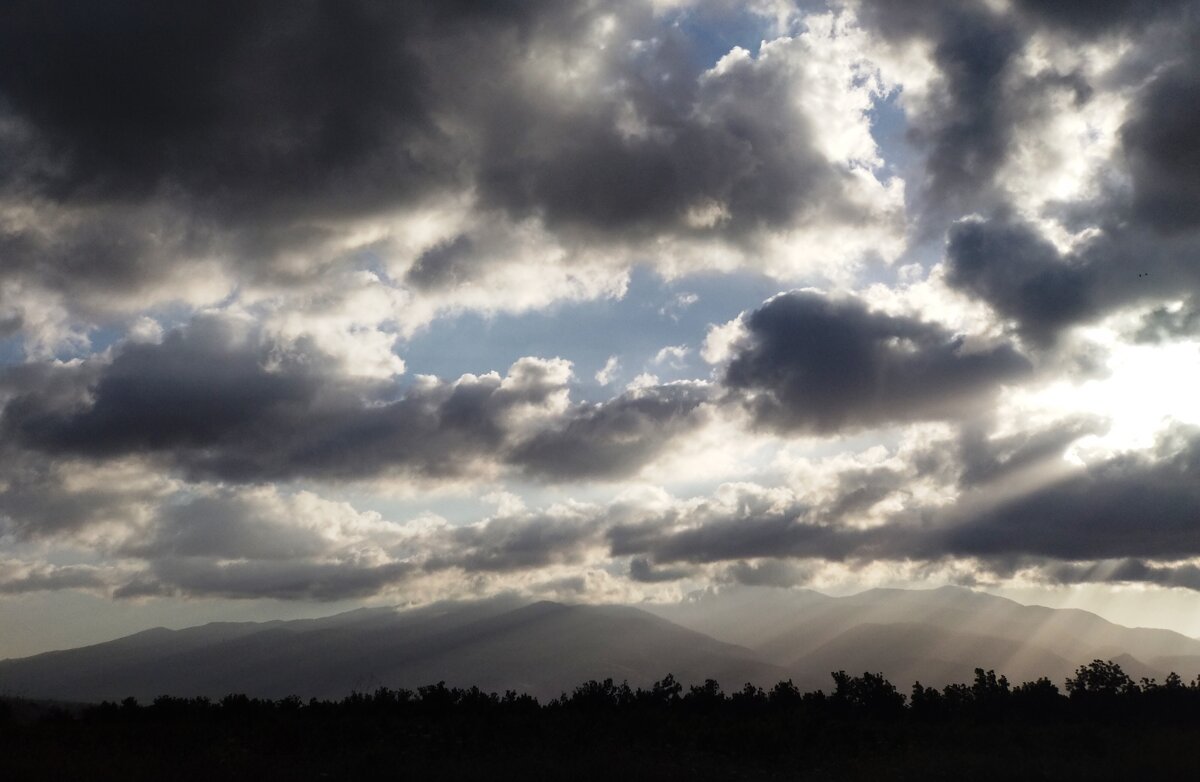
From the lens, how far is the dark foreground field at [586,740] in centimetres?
2353

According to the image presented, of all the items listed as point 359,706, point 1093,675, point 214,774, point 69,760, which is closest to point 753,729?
point 359,706

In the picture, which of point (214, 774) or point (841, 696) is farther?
point (841, 696)

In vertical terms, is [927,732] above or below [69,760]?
below

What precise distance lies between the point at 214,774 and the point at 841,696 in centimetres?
3785

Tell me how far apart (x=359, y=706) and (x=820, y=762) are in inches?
795

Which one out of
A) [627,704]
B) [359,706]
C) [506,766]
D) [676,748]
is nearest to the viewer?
[506,766]

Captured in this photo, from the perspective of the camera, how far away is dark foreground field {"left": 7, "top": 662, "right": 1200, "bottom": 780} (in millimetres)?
23531

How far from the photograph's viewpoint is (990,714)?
44969 mm

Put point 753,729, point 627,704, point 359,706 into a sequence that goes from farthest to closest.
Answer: point 627,704, point 359,706, point 753,729

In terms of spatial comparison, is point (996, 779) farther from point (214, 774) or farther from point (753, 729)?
point (214, 774)

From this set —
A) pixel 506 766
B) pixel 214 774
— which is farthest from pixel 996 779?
pixel 214 774

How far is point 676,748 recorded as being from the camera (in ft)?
98.5

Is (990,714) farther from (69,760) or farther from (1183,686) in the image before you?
(69,760)

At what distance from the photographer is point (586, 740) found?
98.8 ft
